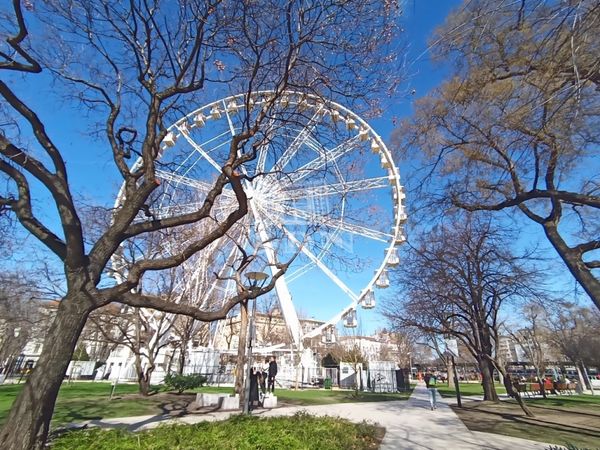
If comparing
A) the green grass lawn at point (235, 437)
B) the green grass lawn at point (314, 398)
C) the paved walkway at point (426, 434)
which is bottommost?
the paved walkway at point (426, 434)

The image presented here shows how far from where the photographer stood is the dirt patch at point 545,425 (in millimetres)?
8189

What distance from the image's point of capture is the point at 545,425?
1027 cm

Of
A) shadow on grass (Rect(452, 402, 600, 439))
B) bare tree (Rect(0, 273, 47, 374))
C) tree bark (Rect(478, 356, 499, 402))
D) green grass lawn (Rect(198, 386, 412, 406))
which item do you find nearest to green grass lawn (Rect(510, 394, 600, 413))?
tree bark (Rect(478, 356, 499, 402))

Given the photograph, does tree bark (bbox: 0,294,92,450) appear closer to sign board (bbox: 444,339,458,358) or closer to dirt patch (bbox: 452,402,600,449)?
dirt patch (bbox: 452,402,600,449)

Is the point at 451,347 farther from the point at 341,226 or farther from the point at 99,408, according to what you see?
the point at 99,408

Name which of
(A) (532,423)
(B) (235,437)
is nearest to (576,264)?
(A) (532,423)

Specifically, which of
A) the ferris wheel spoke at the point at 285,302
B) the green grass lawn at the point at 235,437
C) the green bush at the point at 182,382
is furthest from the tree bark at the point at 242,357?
the green grass lawn at the point at 235,437

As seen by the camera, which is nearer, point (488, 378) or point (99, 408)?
point (99, 408)

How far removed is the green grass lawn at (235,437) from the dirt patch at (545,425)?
4311mm

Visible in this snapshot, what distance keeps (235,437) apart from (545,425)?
31.9 feet

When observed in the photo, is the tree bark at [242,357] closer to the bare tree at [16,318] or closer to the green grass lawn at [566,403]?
the bare tree at [16,318]

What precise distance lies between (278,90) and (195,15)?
1854 millimetres

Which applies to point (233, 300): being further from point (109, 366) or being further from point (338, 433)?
point (109, 366)

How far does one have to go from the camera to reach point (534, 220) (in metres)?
8.35
